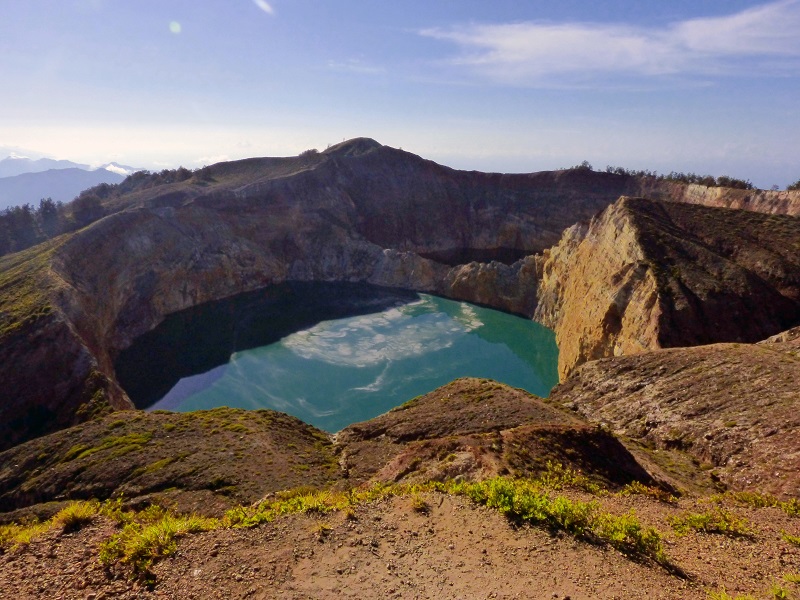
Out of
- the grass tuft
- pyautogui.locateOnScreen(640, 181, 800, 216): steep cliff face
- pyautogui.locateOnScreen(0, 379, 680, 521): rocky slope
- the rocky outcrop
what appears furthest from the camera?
pyautogui.locateOnScreen(640, 181, 800, 216): steep cliff face

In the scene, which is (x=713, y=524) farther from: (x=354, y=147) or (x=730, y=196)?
(x=354, y=147)

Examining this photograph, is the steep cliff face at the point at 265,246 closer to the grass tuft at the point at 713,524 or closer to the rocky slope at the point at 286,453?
the rocky slope at the point at 286,453

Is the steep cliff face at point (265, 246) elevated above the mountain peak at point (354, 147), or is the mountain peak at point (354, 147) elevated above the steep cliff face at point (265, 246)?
the mountain peak at point (354, 147)

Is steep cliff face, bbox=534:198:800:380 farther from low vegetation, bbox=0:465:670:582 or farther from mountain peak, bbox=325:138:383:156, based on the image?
mountain peak, bbox=325:138:383:156

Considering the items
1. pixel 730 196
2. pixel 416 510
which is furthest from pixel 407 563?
pixel 730 196

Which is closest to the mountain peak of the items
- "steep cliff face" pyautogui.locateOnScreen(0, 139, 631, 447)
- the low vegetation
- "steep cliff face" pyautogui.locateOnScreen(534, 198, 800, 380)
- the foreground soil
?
"steep cliff face" pyautogui.locateOnScreen(0, 139, 631, 447)

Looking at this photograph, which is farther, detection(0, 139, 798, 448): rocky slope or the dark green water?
the dark green water

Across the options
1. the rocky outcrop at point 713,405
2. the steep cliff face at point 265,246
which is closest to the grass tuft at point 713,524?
the rocky outcrop at point 713,405
